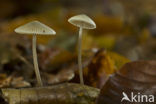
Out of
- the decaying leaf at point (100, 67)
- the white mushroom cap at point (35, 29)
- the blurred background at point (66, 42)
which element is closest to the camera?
the white mushroom cap at point (35, 29)

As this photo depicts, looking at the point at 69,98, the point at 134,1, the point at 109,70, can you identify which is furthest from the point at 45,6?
the point at 69,98

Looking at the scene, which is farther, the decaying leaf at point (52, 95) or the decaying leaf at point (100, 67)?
the decaying leaf at point (100, 67)

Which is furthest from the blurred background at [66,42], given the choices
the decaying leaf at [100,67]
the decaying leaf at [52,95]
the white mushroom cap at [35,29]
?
the white mushroom cap at [35,29]

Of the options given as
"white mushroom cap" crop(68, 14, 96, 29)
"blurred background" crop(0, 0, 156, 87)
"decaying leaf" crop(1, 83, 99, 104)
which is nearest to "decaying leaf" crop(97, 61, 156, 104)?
"decaying leaf" crop(1, 83, 99, 104)

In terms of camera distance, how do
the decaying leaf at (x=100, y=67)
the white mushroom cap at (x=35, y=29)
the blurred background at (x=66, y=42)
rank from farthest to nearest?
the blurred background at (x=66, y=42)
the decaying leaf at (x=100, y=67)
the white mushroom cap at (x=35, y=29)

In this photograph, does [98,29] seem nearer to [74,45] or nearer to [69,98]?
[74,45]

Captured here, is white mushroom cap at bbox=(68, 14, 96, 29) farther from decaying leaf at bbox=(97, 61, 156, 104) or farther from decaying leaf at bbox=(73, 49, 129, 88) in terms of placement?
decaying leaf at bbox=(73, 49, 129, 88)

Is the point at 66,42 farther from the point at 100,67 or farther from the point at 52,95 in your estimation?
the point at 52,95

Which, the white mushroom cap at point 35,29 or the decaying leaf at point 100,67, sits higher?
the white mushroom cap at point 35,29

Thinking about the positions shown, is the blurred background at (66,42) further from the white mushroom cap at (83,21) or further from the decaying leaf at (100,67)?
the white mushroom cap at (83,21)
